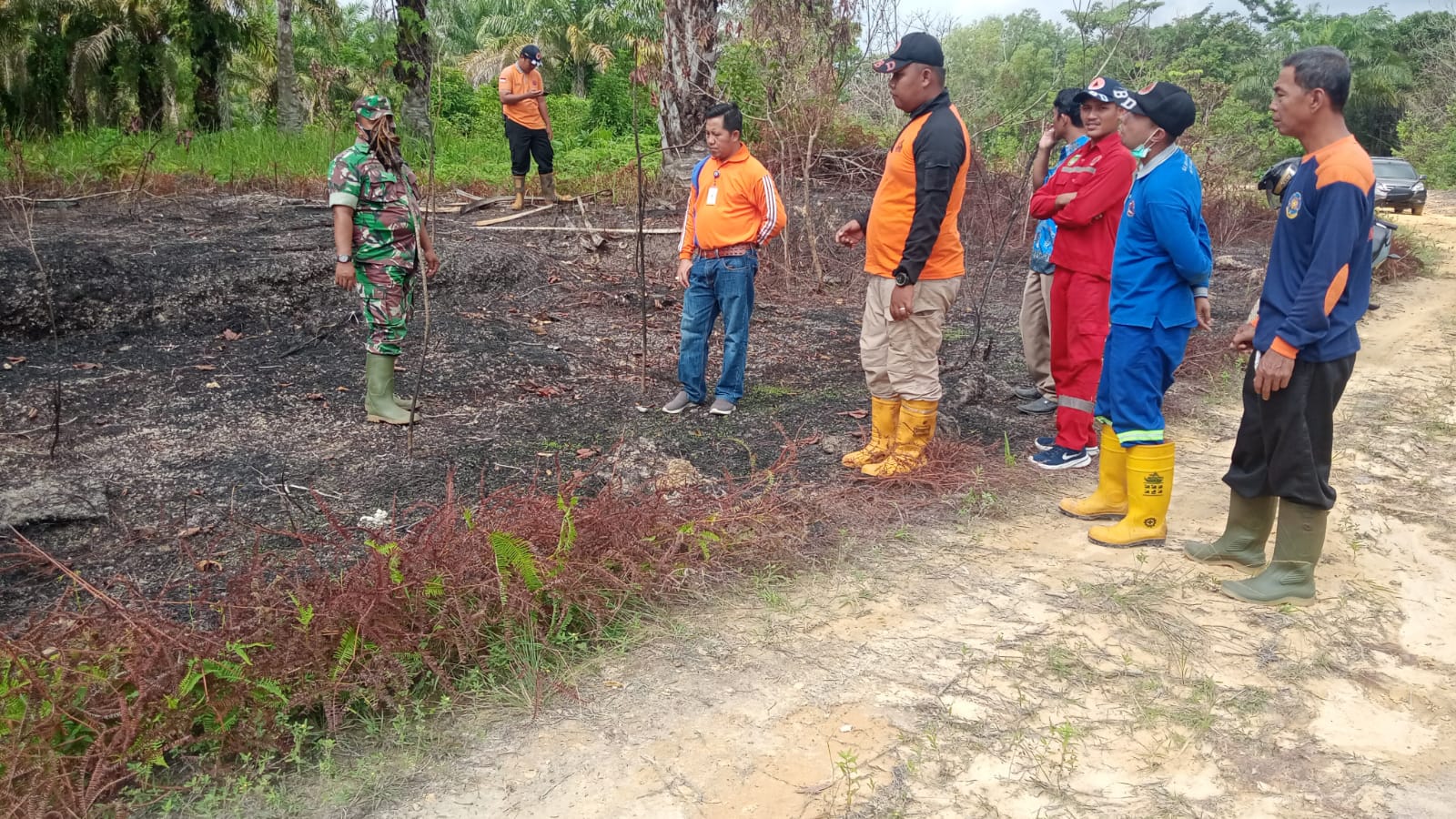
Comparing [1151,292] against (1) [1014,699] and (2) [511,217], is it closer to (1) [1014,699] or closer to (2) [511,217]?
(1) [1014,699]

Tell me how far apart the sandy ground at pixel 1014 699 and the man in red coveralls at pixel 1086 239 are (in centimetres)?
96

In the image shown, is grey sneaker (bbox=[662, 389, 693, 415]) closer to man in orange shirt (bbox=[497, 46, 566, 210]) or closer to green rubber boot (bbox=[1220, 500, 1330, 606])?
green rubber boot (bbox=[1220, 500, 1330, 606])

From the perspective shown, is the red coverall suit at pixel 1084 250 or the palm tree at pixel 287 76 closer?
the red coverall suit at pixel 1084 250

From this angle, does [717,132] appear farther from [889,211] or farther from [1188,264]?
[1188,264]

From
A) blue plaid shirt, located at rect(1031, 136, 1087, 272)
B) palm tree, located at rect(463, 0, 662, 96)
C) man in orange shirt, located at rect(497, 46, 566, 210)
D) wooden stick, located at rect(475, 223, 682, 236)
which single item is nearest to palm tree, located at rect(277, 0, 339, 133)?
man in orange shirt, located at rect(497, 46, 566, 210)

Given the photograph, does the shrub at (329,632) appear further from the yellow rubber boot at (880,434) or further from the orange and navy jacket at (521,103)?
the orange and navy jacket at (521,103)

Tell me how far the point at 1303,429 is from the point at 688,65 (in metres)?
8.48

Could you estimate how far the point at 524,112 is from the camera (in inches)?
403

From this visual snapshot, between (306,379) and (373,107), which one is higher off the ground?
(373,107)

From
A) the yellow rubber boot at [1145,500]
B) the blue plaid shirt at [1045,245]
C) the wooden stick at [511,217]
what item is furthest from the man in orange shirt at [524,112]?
the yellow rubber boot at [1145,500]

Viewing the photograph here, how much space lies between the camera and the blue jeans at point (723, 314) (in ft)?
18.0

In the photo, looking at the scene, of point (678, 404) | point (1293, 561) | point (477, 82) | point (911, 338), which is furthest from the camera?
point (477, 82)

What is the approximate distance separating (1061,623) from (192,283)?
20.5 feet

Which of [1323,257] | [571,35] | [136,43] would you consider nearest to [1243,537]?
[1323,257]
